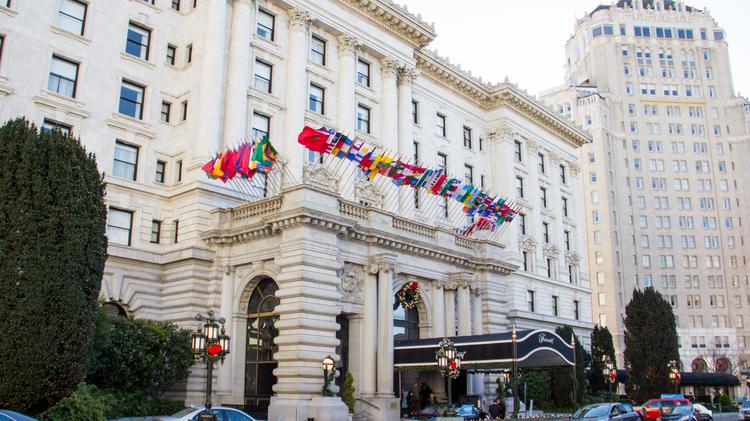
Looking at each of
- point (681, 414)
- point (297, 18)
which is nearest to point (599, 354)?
point (681, 414)

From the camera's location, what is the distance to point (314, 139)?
35.9 meters

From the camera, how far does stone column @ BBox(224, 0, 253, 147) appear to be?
3860cm

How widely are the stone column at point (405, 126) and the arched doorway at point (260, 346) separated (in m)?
14.6

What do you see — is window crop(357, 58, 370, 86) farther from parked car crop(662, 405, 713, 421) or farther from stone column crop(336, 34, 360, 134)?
parked car crop(662, 405, 713, 421)

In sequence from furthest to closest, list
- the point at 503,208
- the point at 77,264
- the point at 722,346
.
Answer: the point at 722,346
the point at 503,208
the point at 77,264

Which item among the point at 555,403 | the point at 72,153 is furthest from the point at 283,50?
the point at 555,403

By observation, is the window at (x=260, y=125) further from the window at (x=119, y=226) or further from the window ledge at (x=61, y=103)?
the window ledge at (x=61, y=103)

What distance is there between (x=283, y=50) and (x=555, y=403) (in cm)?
2847

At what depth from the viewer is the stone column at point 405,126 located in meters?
47.9

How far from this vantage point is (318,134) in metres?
35.9

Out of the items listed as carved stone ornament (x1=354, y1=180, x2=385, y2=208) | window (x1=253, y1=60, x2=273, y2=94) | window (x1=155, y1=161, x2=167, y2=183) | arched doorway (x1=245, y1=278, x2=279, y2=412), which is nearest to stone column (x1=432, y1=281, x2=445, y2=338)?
carved stone ornament (x1=354, y1=180, x2=385, y2=208)

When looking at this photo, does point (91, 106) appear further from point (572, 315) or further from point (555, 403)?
point (572, 315)

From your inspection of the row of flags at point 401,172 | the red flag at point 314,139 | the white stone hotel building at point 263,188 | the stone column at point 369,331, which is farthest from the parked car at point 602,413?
the red flag at point 314,139

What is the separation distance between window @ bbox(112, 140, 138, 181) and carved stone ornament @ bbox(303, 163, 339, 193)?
920 cm
